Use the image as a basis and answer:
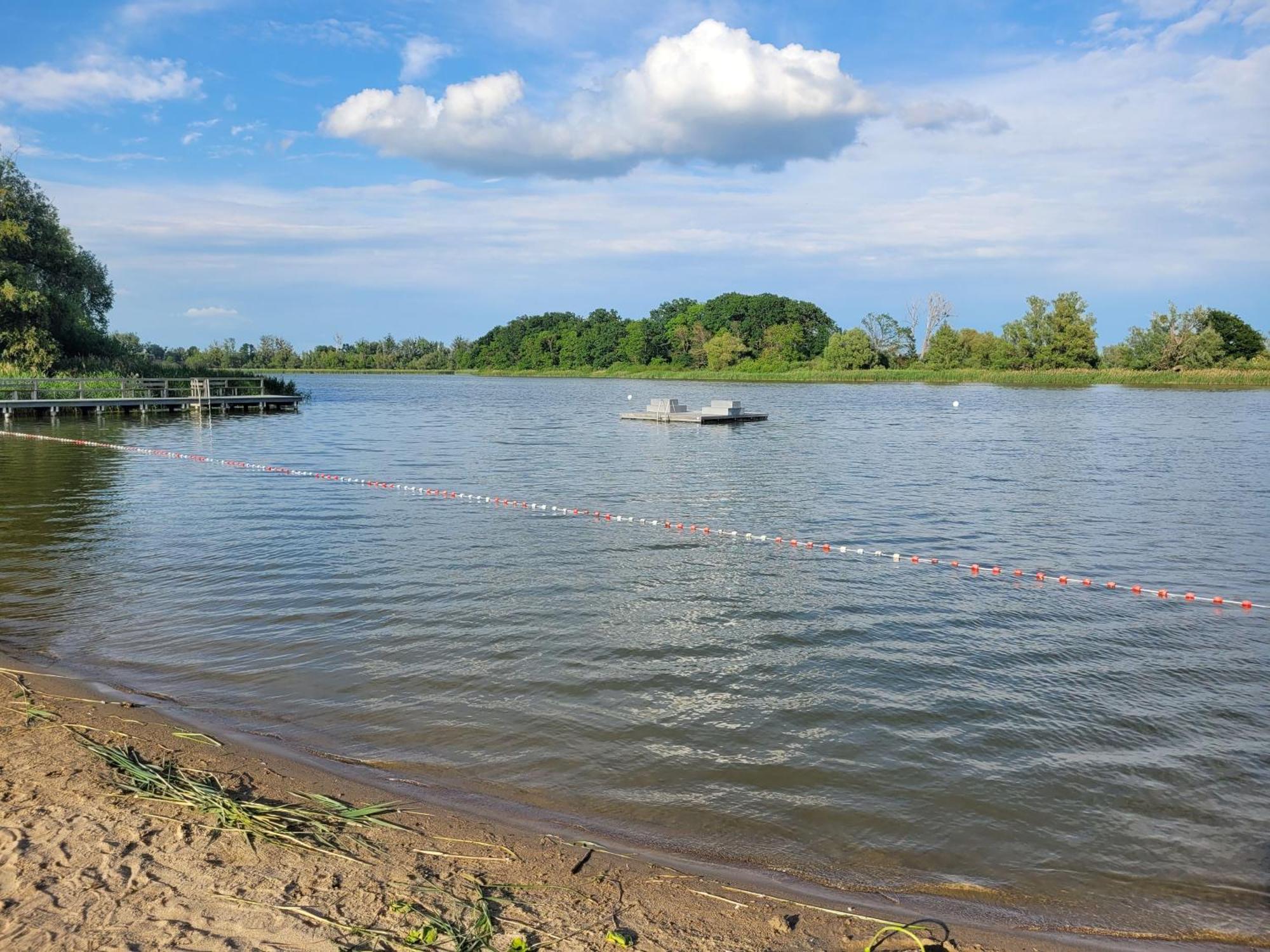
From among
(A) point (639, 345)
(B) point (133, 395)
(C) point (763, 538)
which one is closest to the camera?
(C) point (763, 538)

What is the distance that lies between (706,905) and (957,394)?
7871cm

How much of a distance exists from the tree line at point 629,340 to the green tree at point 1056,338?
0.44ft

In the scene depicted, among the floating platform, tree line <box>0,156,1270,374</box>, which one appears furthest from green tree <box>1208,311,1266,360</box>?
the floating platform

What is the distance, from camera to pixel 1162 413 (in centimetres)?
4997

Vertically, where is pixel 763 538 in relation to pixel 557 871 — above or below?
above

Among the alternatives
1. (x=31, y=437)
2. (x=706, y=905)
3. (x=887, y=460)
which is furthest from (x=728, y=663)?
(x=31, y=437)

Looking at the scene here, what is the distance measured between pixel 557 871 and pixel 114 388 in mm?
49205

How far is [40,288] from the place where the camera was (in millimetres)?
48281

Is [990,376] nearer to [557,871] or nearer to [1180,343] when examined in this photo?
[1180,343]

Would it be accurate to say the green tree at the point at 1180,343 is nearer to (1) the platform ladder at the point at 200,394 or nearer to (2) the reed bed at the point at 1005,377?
(2) the reed bed at the point at 1005,377

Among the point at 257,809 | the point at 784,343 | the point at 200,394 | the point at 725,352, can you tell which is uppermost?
the point at 784,343

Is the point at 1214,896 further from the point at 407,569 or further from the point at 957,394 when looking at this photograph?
the point at 957,394

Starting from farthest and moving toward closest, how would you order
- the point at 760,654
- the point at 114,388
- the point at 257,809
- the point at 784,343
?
the point at 784,343
the point at 114,388
the point at 760,654
the point at 257,809

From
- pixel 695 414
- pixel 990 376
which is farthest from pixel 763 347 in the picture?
pixel 695 414
